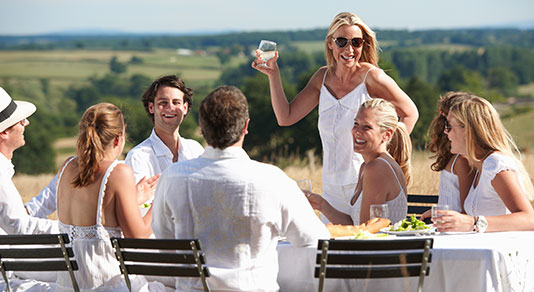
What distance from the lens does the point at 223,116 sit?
3.29 meters

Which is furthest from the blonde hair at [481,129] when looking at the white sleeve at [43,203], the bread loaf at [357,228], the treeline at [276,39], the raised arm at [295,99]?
the treeline at [276,39]

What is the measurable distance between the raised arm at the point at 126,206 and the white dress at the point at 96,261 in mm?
77

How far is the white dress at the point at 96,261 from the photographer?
3932 millimetres

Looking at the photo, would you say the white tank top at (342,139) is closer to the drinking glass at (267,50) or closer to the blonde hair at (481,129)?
the drinking glass at (267,50)

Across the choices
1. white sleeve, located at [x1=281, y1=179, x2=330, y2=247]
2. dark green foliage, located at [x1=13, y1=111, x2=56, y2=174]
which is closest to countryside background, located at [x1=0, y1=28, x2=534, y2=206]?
dark green foliage, located at [x1=13, y1=111, x2=56, y2=174]

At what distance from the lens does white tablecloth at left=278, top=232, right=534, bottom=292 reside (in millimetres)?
3344

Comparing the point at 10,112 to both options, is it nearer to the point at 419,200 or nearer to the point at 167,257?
the point at 167,257

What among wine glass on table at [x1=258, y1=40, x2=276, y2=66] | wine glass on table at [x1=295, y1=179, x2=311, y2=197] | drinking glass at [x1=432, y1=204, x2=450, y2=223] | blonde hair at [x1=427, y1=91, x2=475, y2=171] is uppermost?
wine glass on table at [x1=258, y1=40, x2=276, y2=66]

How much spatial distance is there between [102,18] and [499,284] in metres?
143

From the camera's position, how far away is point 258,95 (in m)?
65.2

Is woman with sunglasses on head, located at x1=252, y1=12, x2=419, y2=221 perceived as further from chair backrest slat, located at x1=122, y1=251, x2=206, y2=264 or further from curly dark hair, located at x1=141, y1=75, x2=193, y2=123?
chair backrest slat, located at x1=122, y1=251, x2=206, y2=264

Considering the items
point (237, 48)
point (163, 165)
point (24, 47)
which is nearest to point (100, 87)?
point (237, 48)

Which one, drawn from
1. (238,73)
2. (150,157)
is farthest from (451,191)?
(238,73)

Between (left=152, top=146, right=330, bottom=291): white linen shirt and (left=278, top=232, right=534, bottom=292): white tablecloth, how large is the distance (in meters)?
0.31
